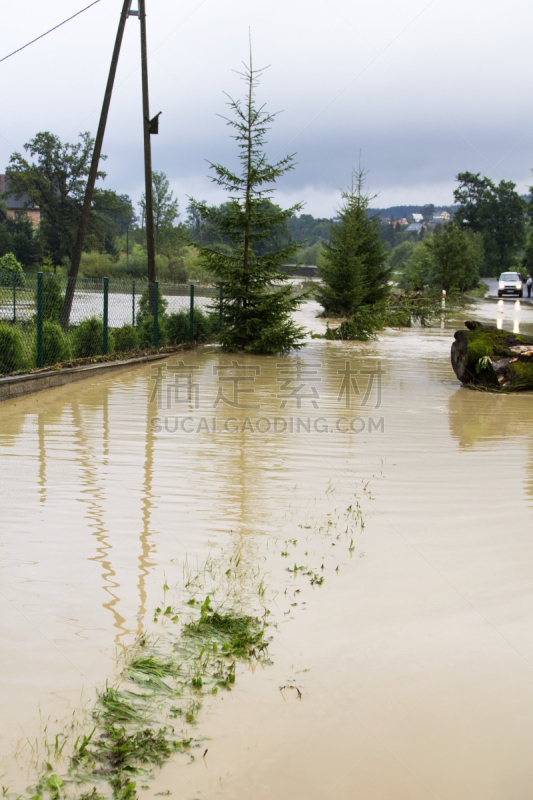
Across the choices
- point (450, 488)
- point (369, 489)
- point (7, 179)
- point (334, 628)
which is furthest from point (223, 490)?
point (7, 179)

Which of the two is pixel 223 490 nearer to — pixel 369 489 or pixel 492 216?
pixel 369 489

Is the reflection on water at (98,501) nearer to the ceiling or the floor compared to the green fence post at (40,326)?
nearer to the floor

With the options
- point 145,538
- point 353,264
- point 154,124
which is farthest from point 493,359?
point 353,264

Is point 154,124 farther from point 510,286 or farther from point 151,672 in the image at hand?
point 510,286

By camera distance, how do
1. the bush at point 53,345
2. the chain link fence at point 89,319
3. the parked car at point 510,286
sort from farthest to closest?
the parked car at point 510,286 < the bush at point 53,345 < the chain link fence at point 89,319

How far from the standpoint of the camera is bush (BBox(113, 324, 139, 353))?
18156mm

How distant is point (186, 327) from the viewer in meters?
22.1

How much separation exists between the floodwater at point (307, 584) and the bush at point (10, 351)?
2.95m

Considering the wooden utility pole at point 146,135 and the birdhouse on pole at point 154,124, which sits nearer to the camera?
the wooden utility pole at point 146,135

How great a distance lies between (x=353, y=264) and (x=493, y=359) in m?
17.6

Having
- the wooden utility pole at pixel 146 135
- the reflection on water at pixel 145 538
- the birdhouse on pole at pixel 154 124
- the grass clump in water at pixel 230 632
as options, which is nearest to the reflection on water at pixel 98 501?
the reflection on water at pixel 145 538

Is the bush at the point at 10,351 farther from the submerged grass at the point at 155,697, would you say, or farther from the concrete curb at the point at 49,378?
the submerged grass at the point at 155,697

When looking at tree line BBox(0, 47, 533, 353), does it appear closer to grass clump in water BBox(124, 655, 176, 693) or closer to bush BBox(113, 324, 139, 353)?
bush BBox(113, 324, 139, 353)

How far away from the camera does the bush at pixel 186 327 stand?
21.5 m
